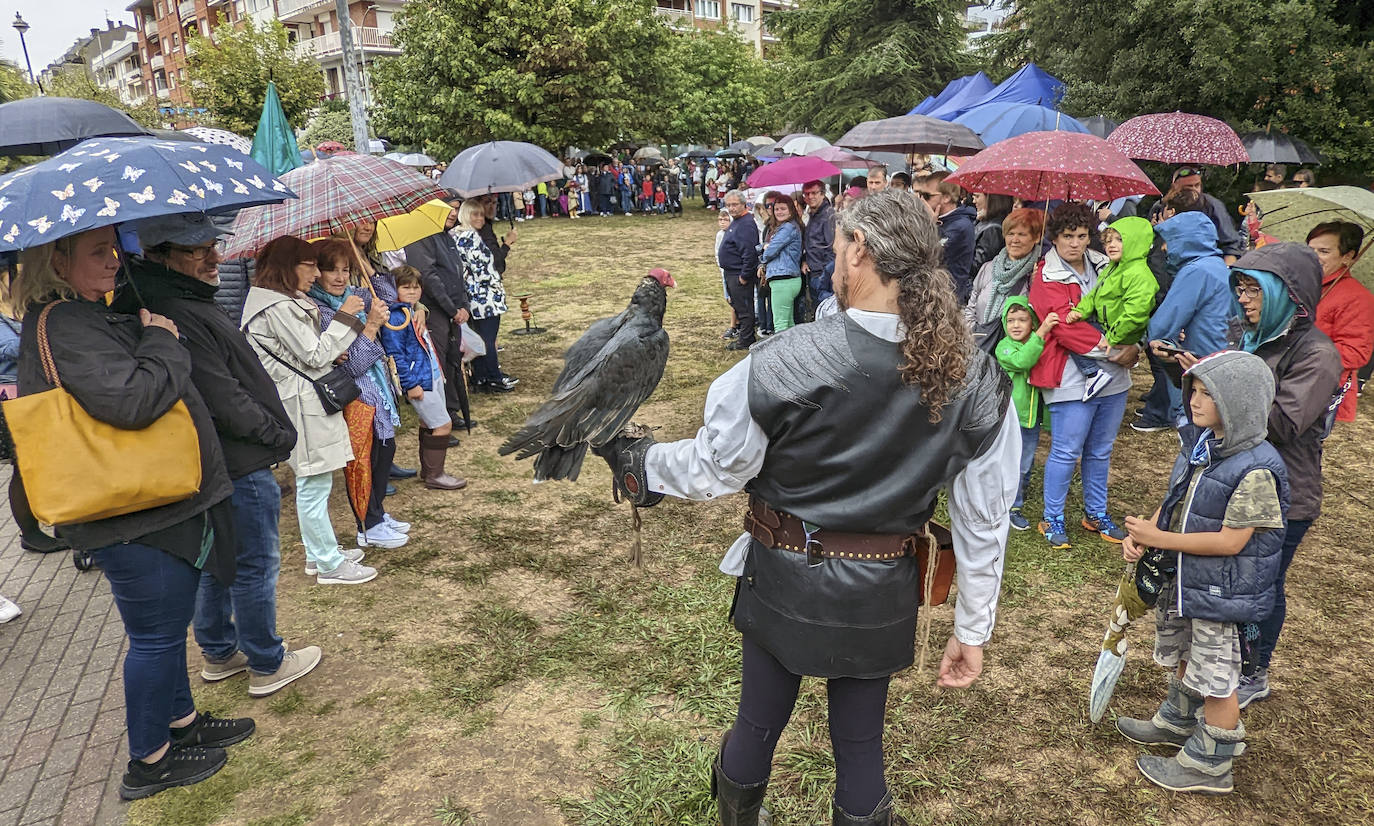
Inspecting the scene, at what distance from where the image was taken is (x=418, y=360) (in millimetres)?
5219

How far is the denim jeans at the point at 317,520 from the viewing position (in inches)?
166

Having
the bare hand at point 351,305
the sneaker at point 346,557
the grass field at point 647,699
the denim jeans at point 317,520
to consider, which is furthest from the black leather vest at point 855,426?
the sneaker at point 346,557

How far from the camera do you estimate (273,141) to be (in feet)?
18.8

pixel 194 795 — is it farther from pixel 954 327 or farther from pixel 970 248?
pixel 970 248

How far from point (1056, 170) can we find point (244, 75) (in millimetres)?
28153

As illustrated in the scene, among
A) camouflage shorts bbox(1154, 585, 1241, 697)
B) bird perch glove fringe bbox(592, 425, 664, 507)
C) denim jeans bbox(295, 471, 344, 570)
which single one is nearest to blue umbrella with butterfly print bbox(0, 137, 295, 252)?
bird perch glove fringe bbox(592, 425, 664, 507)

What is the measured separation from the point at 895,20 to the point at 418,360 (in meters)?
20.6

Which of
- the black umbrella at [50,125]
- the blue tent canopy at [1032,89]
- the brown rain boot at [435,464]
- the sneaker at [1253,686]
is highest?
the blue tent canopy at [1032,89]

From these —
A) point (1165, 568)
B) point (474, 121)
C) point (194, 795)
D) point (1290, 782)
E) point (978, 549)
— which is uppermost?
point (474, 121)

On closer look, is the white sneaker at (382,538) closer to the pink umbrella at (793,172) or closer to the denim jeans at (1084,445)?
the denim jeans at (1084,445)

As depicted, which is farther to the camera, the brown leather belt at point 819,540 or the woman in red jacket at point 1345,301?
the woman in red jacket at point 1345,301

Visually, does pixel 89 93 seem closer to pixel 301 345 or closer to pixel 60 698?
pixel 301 345

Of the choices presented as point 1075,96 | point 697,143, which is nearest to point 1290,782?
point 1075,96

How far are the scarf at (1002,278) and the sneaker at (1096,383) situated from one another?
0.72 m
